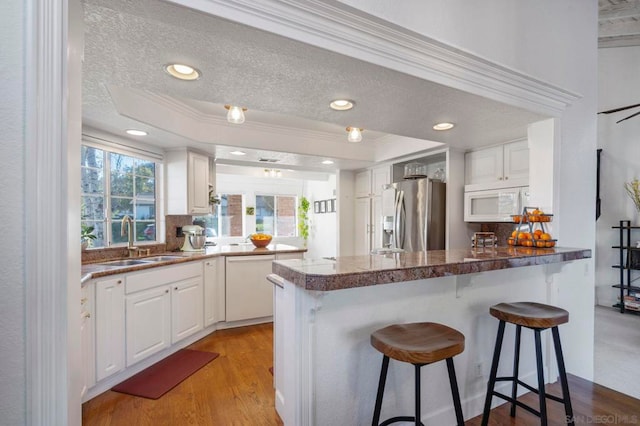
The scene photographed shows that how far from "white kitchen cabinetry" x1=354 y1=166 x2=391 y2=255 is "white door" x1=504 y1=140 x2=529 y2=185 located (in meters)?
1.70

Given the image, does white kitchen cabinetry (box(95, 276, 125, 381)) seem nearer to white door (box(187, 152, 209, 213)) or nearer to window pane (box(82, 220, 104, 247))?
window pane (box(82, 220, 104, 247))

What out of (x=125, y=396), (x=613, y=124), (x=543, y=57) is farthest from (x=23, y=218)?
(x=613, y=124)

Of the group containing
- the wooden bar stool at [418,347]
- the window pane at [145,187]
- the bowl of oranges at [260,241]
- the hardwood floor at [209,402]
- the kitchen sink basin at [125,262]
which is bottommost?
the hardwood floor at [209,402]

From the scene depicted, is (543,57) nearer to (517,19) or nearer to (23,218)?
(517,19)

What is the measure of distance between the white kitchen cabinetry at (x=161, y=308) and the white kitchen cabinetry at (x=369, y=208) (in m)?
2.74

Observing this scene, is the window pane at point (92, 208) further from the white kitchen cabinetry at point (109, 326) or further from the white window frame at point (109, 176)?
the white kitchen cabinetry at point (109, 326)

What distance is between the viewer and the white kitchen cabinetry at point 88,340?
199cm

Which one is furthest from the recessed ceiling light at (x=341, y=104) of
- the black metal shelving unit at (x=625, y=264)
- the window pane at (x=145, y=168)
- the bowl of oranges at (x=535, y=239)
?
the black metal shelving unit at (x=625, y=264)

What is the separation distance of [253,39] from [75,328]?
4.45ft

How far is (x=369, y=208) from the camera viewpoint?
197 inches

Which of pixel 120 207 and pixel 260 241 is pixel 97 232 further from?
pixel 260 241

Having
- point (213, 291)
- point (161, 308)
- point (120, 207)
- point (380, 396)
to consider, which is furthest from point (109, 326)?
point (380, 396)

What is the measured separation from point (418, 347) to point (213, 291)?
2694 millimetres

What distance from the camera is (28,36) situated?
0.85 m
